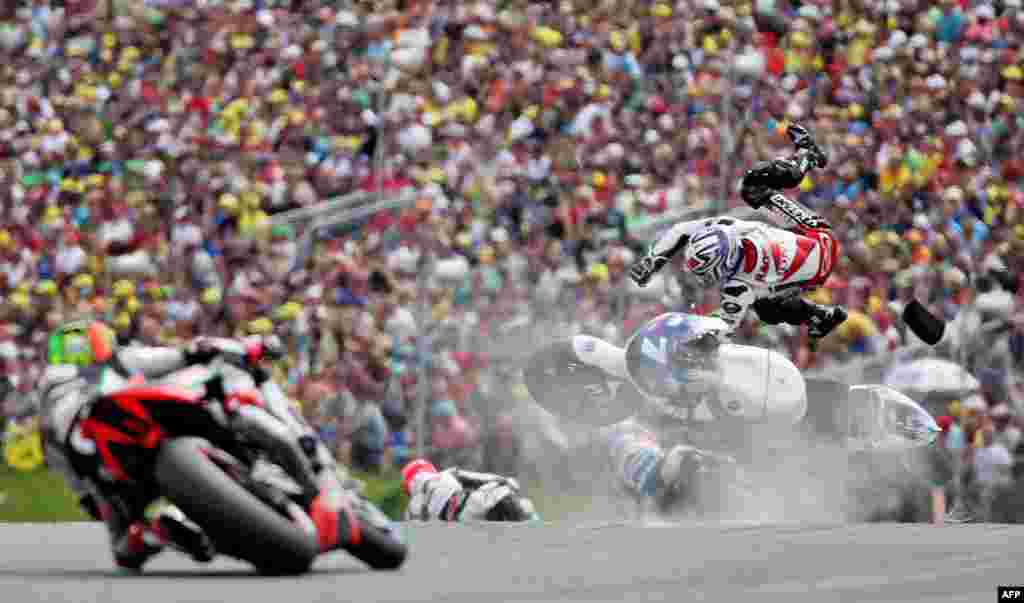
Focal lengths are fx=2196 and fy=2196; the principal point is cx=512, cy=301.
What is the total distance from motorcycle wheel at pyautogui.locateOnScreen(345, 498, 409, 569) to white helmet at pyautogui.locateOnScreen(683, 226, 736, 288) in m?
3.53

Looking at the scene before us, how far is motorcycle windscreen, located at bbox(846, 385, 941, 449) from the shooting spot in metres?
12.0

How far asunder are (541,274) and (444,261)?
32.2 inches

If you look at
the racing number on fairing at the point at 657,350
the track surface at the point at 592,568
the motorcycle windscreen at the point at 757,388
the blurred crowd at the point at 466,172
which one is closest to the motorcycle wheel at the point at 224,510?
the track surface at the point at 592,568

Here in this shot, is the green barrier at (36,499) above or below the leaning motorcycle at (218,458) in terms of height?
below

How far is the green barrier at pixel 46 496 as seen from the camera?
620 inches

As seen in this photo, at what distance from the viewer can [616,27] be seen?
21641mm

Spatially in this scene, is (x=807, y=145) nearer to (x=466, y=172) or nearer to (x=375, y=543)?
(x=375, y=543)

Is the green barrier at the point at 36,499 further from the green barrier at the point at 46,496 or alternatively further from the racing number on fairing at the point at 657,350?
the racing number on fairing at the point at 657,350

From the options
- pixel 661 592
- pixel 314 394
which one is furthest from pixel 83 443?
pixel 314 394

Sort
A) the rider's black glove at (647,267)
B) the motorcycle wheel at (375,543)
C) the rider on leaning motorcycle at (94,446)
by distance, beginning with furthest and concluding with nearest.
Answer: the rider's black glove at (647,267), the motorcycle wheel at (375,543), the rider on leaning motorcycle at (94,446)

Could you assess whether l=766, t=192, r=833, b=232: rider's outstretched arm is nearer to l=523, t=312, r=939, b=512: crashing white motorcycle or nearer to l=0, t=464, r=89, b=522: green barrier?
l=523, t=312, r=939, b=512: crashing white motorcycle

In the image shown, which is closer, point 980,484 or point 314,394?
point 980,484

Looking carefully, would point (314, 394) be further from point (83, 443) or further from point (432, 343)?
point (83, 443)

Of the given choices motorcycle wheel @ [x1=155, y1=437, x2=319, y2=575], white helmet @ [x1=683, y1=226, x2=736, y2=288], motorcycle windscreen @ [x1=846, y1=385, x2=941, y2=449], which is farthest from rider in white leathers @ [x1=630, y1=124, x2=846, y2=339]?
motorcycle wheel @ [x1=155, y1=437, x2=319, y2=575]
